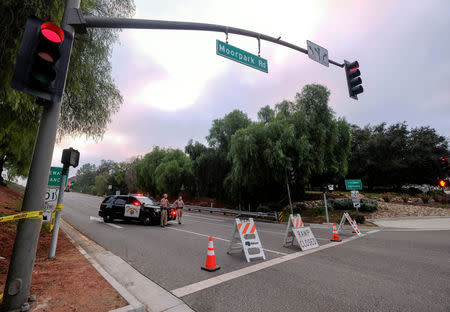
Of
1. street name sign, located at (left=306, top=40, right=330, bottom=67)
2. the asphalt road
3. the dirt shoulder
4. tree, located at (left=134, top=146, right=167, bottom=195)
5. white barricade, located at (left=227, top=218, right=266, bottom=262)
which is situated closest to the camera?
the dirt shoulder

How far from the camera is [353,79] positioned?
7.36 m

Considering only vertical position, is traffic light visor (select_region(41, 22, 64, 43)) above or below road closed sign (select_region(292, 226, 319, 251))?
above

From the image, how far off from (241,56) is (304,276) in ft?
18.0

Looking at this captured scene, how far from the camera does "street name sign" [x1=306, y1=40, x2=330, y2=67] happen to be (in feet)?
21.3

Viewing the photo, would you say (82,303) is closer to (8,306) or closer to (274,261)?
(8,306)

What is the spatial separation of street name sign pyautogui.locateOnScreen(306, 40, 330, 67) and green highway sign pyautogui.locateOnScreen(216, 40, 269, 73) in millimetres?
1470

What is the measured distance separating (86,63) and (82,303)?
6.74m

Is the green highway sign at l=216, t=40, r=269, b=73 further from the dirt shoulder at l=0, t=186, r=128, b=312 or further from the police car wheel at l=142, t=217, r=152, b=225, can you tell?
the police car wheel at l=142, t=217, r=152, b=225

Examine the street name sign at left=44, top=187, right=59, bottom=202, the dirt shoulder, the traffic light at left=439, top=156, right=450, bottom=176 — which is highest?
the traffic light at left=439, top=156, right=450, bottom=176

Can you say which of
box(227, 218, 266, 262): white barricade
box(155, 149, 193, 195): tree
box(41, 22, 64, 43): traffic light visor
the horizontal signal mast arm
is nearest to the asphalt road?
box(227, 218, 266, 262): white barricade

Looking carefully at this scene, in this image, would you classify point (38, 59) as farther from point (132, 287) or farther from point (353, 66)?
point (353, 66)

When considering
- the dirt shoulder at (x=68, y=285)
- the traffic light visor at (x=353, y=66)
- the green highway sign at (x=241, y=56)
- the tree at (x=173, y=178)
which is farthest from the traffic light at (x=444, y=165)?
the tree at (x=173, y=178)

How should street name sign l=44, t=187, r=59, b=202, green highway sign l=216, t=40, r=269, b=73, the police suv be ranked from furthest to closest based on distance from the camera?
the police suv
street name sign l=44, t=187, r=59, b=202
green highway sign l=216, t=40, r=269, b=73

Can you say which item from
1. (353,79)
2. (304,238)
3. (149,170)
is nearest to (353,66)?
(353,79)
